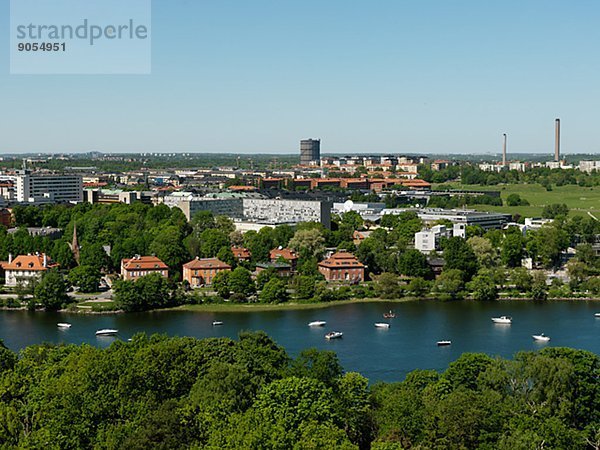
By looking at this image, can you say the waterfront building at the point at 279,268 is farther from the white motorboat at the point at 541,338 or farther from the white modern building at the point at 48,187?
the white modern building at the point at 48,187

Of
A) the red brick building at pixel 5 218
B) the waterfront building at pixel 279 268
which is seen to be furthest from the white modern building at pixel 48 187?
the waterfront building at pixel 279 268

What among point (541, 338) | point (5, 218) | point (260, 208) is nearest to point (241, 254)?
point (541, 338)

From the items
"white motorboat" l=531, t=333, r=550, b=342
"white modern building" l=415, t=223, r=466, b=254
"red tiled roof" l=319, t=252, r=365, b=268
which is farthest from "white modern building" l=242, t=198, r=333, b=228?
"white motorboat" l=531, t=333, r=550, b=342

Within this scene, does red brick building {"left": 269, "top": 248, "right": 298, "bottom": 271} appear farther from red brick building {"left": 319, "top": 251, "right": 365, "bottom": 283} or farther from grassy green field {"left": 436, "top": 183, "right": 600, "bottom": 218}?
grassy green field {"left": 436, "top": 183, "right": 600, "bottom": 218}

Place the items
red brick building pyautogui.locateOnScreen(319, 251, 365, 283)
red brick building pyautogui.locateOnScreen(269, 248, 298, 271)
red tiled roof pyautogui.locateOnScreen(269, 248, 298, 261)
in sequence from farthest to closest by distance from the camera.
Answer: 1. red tiled roof pyautogui.locateOnScreen(269, 248, 298, 261)
2. red brick building pyautogui.locateOnScreen(269, 248, 298, 271)
3. red brick building pyautogui.locateOnScreen(319, 251, 365, 283)

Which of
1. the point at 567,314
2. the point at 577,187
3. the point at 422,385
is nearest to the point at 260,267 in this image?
the point at 567,314

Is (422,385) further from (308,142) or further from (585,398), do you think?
(308,142)
